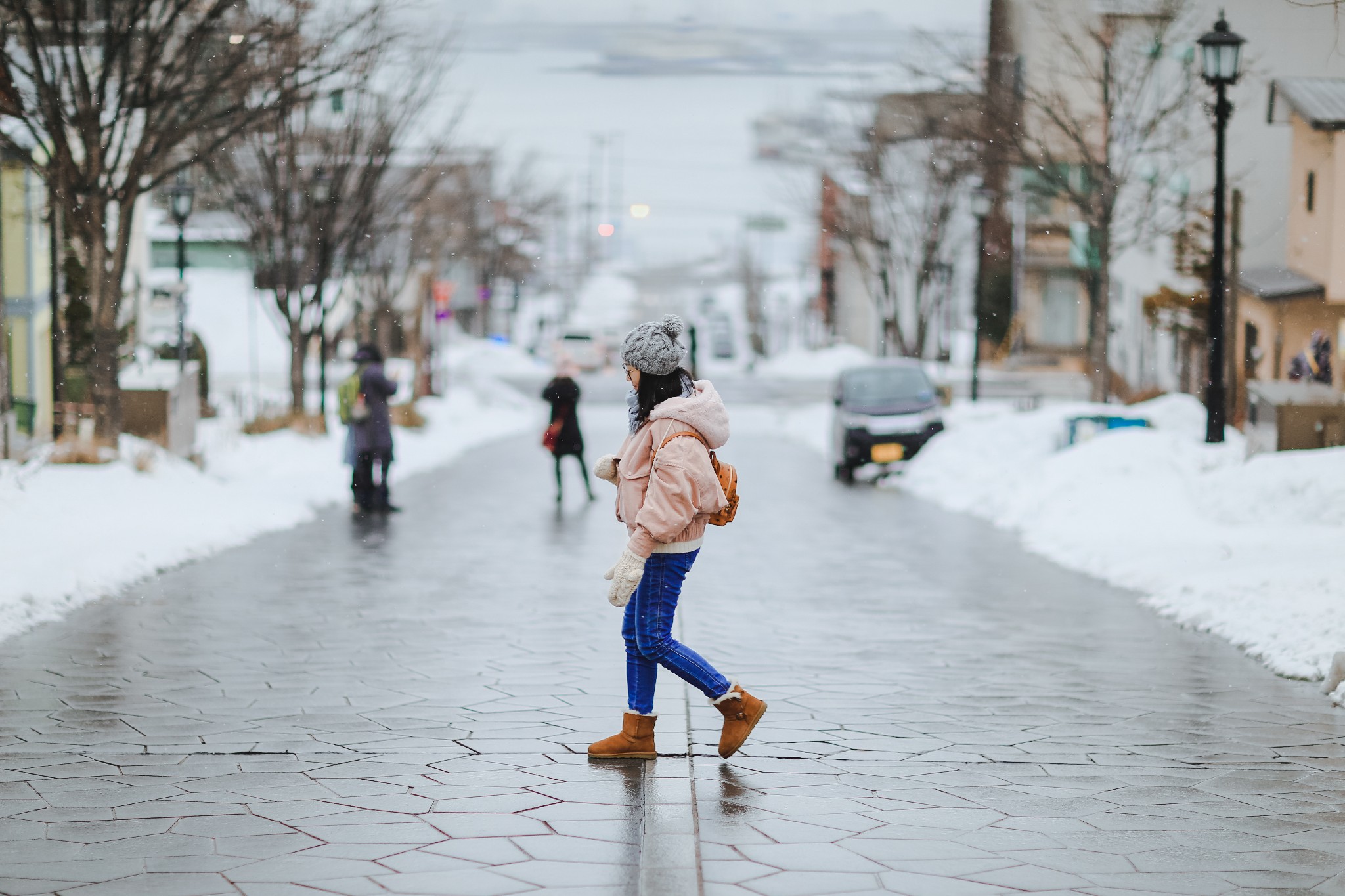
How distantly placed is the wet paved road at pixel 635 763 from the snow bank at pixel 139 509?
1.74 ft

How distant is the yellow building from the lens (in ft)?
98.6

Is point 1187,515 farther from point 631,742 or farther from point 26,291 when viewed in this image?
point 26,291

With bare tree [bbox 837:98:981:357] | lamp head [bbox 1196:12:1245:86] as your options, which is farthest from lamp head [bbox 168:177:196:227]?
lamp head [bbox 1196:12:1245:86]

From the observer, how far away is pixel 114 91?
1781 cm

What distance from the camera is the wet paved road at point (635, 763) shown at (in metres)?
5.02

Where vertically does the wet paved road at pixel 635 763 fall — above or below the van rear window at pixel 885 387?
below

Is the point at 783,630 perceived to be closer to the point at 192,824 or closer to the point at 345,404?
the point at 192,824

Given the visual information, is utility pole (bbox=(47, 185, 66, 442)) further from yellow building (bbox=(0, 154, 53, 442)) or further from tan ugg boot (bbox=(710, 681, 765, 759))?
tan ugg boot (bbox=(710, 681, 765, 759))

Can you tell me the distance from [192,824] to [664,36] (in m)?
16.0

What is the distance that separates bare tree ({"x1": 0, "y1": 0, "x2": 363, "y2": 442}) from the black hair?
1029cm

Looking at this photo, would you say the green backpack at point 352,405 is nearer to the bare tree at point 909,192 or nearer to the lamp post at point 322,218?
the lamp post at point 322,218

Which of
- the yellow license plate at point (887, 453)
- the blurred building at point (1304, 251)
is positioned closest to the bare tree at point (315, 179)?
the yellow license plate at point (887, 453)

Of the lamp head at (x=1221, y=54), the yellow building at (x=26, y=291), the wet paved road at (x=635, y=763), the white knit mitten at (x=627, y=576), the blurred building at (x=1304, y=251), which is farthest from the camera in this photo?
the yellow building at (x=26, y=291)

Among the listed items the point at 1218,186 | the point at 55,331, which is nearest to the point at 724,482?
the point at 1218,186
